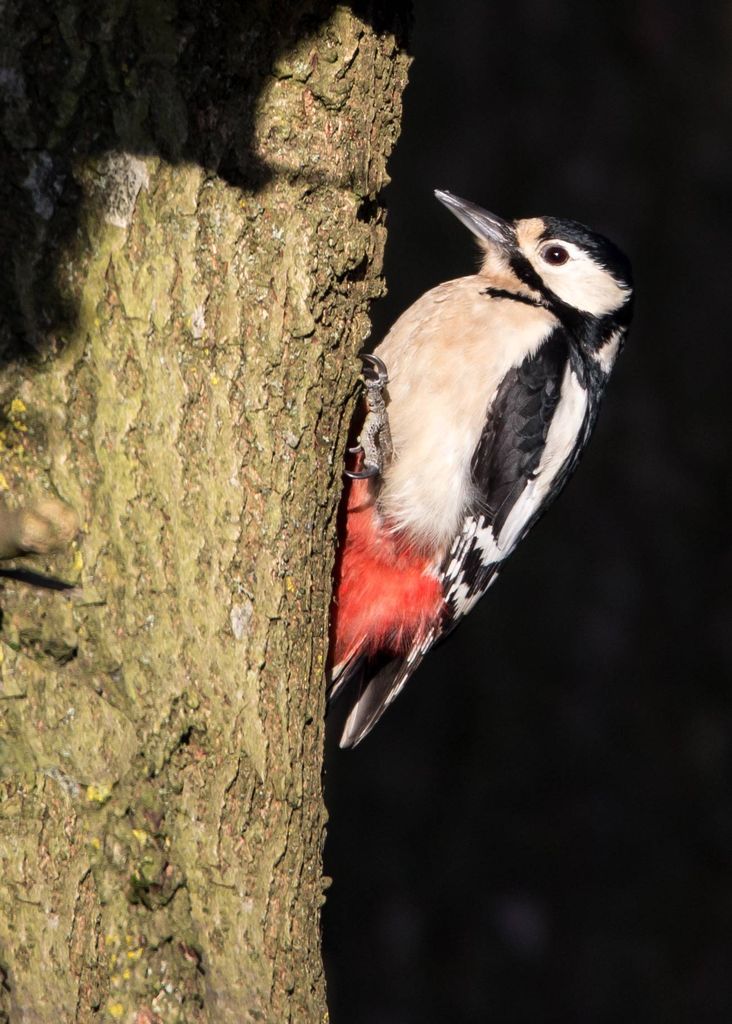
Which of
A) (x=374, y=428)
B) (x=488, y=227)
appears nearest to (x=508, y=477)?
(x=374, y=428)

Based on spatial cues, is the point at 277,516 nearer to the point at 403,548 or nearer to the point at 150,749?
the point at 150,749

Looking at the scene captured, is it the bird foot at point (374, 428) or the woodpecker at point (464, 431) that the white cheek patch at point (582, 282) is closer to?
the woodpecker at point (464, 431)

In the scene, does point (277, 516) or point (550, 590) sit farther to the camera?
point (550, 590)

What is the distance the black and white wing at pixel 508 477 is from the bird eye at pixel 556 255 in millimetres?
235

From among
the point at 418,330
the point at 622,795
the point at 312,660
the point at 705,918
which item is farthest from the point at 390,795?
the point at 312,660

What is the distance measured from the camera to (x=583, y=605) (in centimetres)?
530

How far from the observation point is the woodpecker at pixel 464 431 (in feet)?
10.1

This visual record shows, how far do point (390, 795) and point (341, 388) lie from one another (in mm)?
3322

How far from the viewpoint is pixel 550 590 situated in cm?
529

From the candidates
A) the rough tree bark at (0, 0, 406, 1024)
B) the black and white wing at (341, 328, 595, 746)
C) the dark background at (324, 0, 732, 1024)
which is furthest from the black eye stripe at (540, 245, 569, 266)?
the dark background at (324, 0, 732, 1024)

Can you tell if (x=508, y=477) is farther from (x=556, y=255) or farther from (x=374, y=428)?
(x=556, y=255)

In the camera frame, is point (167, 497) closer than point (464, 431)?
Yes

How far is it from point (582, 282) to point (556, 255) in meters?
0.11

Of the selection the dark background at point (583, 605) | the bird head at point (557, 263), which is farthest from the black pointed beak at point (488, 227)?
the dark background at point (583, 605)
